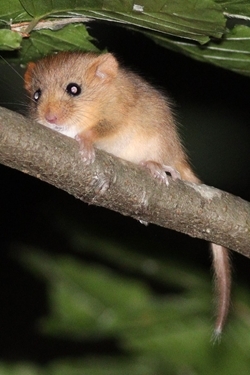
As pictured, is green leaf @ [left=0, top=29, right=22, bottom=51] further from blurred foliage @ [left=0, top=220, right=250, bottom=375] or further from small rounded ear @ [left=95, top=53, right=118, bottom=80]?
blurred foliage @ [left=0, top=220, right=250, bottom=375]

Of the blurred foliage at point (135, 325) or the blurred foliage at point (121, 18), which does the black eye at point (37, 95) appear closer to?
the blurred foliage at point (135, 325)

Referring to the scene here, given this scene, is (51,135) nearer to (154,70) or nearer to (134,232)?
(134,232)

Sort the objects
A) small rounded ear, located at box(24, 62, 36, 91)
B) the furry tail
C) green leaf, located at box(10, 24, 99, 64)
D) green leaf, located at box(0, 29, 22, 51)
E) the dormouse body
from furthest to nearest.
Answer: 1. small rounded ear, located at box(24, 62, 36, 91)
2. the dormouse body
3. the furry tail
4. green leaf, located at box(10, 24, 99, 64)
5. green leaf, located at box(0, 29, 22, 51)

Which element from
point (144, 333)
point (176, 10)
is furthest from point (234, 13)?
point (144, 333)

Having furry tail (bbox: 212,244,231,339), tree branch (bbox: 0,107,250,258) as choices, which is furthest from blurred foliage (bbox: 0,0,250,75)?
furry tail (bbox: 212,244,231,339)

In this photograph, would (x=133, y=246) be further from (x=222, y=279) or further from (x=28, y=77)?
(x=28, y=77)

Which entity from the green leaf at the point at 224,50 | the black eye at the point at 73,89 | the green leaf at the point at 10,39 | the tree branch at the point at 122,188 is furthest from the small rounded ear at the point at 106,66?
the green leaf at the point at 10,39

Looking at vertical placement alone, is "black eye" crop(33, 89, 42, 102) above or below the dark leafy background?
above
